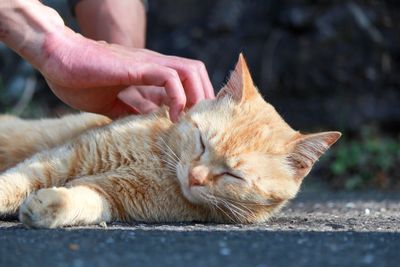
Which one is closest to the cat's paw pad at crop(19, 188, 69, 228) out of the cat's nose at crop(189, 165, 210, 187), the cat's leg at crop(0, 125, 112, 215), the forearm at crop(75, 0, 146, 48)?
the cat's leg at crop(0, 125, 112, 215)

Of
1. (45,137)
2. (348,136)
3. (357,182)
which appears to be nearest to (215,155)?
(45,137)

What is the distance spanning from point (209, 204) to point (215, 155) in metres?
0.23

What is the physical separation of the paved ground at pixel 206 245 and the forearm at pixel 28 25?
839 millimetres

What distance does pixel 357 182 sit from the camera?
605 cm

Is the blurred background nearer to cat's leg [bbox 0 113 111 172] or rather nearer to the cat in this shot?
cat's leg [bbox 0 113 111 172]

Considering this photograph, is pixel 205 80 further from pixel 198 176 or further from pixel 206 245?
pixel 206 245

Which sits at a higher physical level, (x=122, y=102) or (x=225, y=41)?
(x=225, y=41)

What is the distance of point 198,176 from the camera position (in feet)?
10.4

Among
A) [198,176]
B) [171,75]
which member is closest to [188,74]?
[171,75]

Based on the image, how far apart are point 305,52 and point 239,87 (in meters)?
3.47

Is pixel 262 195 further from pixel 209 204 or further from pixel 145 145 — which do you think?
pixel 145 145

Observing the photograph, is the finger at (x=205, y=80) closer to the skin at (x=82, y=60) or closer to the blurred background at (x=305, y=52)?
the skin at (x=82, y=60)

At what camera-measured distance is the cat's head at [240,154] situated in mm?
3260

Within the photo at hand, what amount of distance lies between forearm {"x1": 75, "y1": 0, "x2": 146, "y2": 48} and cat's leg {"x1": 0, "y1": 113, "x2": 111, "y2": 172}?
2.12 ft
